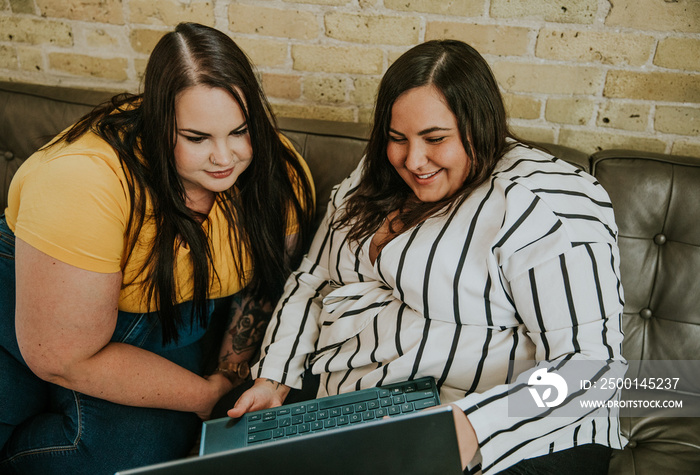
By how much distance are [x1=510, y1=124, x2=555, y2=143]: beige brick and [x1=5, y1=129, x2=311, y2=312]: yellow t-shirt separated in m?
1.03

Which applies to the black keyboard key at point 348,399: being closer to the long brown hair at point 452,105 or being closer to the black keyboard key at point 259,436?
the black keyboard key at point 259,436

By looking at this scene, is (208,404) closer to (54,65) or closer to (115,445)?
(115,445)

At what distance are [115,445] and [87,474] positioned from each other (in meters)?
0.08

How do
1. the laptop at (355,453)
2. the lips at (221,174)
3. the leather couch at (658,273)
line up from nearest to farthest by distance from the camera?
1. the laptop at (355,453)
2. the lips at (221,174)
3. the leather couch at (658,273)

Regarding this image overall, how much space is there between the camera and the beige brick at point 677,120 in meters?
1.41

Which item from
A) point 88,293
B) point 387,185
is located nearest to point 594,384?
point 387,185

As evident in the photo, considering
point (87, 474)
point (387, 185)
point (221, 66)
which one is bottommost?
point (87, 474)

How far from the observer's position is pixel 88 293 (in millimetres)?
1011

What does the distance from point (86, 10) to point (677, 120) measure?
5.62 feet

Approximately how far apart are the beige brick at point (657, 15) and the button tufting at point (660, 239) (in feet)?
1.71

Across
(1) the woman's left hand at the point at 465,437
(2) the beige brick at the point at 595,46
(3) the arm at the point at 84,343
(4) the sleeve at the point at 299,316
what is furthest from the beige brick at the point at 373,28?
(1) the woman's left hand at the point at 465,437

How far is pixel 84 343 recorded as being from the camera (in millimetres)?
1061

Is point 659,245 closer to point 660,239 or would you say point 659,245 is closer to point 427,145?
point 660,239

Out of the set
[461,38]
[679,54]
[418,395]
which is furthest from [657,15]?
[418,395]
